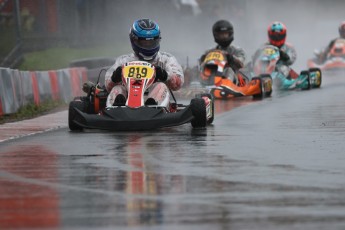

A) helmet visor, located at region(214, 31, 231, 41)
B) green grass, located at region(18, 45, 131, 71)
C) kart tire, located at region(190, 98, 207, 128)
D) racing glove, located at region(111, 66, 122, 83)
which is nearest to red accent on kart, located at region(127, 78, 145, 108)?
racing glove, located at region(111, 66, 122, 83)

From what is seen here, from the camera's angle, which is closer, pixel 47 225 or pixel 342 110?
pixel 47 225

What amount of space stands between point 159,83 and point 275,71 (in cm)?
1126

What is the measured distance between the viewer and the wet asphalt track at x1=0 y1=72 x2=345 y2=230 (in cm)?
688

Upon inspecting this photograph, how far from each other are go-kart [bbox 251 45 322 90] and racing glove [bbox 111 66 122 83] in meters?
10.9

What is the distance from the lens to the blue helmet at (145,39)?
14.8 metres

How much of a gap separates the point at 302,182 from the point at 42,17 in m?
18.4

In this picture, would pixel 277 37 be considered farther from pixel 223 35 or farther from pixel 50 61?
pixel 50 61

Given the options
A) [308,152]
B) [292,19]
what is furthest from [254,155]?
[292,19]

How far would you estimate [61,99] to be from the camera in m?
20.8

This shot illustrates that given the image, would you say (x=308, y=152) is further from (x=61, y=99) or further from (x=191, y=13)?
(x=191, y=13)

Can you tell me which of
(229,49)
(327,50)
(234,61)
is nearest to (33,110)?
(234,61)

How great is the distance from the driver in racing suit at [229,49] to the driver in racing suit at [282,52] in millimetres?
2919

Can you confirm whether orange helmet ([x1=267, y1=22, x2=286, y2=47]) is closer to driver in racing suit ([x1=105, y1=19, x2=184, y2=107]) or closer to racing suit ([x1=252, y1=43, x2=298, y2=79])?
racing suit ([x1=252, y1=43, x2=298, y2=79])

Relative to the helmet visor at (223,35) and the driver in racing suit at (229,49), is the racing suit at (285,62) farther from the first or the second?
the helmet visor at (223,35)
